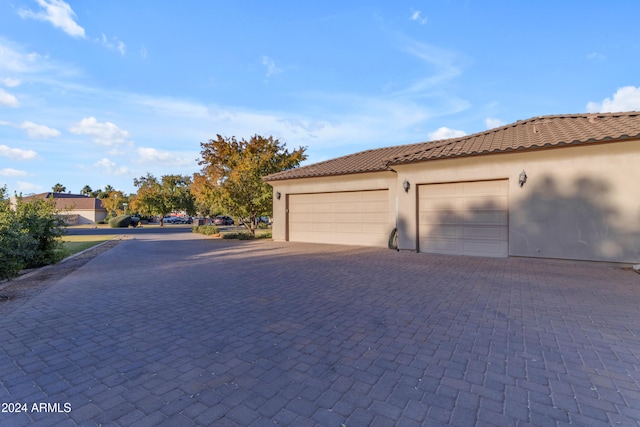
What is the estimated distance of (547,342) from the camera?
359 centimetres

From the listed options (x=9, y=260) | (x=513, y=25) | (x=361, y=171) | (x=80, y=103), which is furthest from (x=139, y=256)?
(x=513, y=25)

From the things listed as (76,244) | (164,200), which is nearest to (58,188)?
(164,200)

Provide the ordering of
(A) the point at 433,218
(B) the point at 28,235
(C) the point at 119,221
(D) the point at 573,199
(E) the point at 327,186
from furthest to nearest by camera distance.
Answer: (C) the point at 119,221 → (E) the point at 327,186 → (A) the point at 433,218 → (D) the point at 573,199 → (B) the point at 28,235

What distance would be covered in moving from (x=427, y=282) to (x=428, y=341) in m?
3.26

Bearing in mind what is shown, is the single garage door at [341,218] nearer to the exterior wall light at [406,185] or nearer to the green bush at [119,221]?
the exterior wall light at [406,185]

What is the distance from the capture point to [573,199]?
897cm

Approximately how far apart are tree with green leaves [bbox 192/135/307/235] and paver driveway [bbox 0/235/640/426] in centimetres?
1153

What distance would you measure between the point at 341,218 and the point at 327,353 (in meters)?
11.1

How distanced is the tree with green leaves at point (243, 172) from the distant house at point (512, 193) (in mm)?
5750

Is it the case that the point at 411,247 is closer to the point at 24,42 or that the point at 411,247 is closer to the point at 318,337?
the point at 318,337

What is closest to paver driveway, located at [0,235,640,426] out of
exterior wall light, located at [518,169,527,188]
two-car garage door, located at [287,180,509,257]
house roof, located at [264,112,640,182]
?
two-car garage door, located at [287,180,509,257]

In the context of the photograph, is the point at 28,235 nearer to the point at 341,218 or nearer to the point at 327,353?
the point at 327,353

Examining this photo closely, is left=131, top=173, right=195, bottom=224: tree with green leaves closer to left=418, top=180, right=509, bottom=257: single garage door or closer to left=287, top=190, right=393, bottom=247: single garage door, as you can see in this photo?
left=287, top=190, right=393, bottom=247: single garage door

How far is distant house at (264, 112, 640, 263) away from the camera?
28.0 ft
